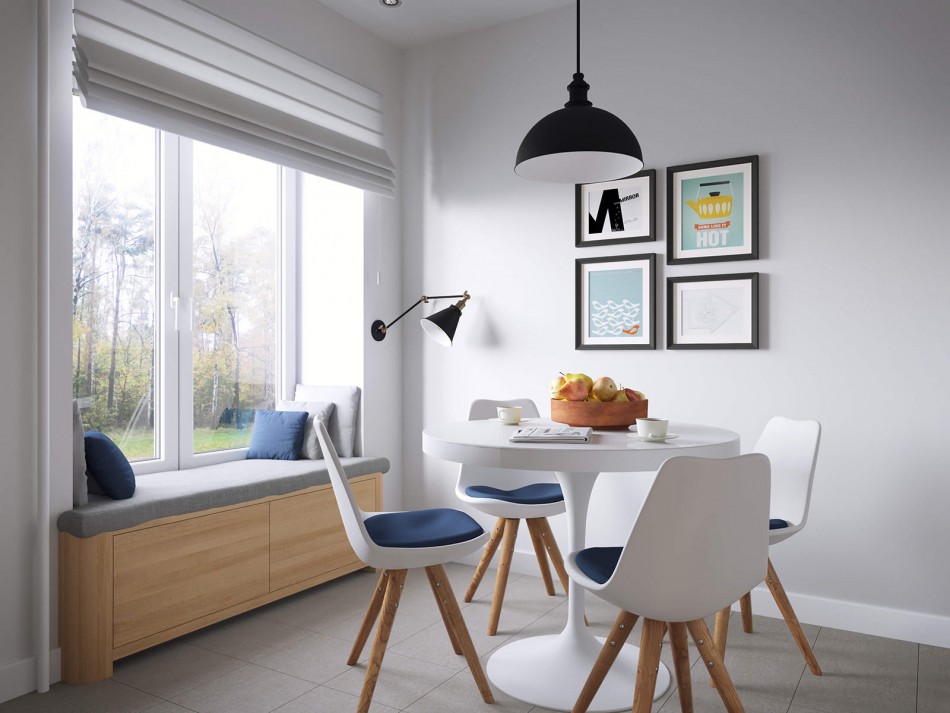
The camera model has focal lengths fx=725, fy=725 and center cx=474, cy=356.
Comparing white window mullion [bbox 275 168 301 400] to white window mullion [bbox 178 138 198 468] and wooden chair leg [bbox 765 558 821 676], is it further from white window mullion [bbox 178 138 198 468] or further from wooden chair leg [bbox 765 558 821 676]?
wooden chair leg [bbox 765 558 821 676]

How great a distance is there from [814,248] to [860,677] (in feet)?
5.31

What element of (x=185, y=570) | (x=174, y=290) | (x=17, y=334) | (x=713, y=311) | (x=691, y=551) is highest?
(x=174, y=290)

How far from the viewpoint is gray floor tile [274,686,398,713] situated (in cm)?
219

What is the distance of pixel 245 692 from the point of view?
7.57 feet

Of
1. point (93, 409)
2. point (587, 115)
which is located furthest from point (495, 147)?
point (93, 409)

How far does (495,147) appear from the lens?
381 centimetres

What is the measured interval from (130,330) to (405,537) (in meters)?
1.73

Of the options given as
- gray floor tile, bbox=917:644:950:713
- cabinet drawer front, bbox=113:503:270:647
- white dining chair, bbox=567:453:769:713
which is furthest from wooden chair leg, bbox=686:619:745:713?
cabinet drawer front, bbox=113:503:270:647

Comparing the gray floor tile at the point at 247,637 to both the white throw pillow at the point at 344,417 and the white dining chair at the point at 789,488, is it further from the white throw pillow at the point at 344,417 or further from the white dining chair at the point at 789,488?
the white dining chair at the point at 789,488

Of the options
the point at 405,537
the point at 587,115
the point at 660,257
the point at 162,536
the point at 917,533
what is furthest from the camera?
the point at 660,257

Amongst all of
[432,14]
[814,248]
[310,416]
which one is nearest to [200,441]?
[310,416]

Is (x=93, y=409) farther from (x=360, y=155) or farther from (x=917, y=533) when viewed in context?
(x=917, y=533)

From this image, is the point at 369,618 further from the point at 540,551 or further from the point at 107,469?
the point at 107,469

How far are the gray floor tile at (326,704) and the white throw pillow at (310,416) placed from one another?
1.44 m
